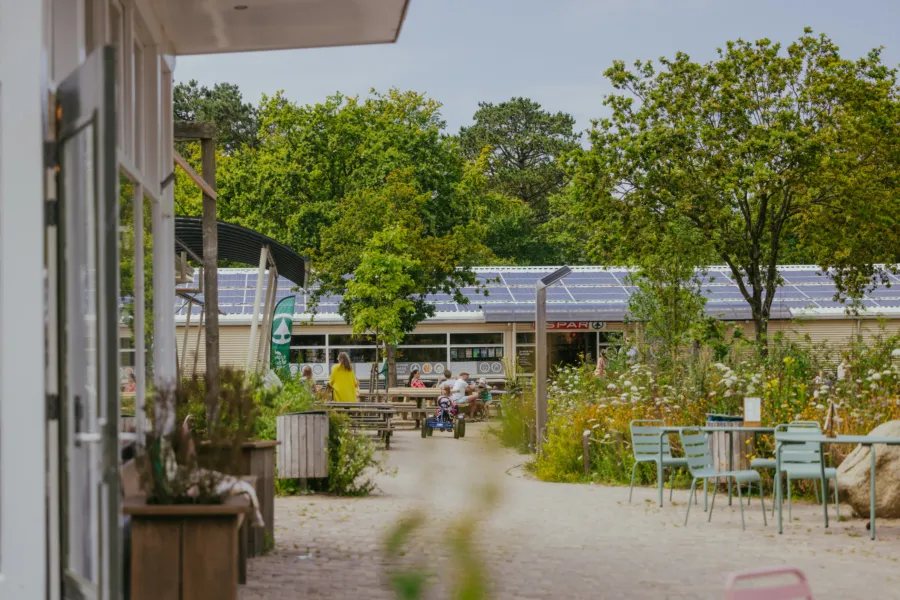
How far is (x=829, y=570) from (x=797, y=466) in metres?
2.17

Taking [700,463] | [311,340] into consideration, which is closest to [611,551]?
[700,463]

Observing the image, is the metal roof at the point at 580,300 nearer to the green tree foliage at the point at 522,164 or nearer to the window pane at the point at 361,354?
the window pane at the point at 361,354

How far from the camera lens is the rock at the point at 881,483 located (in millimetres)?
9633

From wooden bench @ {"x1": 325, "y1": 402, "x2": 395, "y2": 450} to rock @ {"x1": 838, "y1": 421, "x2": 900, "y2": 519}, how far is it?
307 inches

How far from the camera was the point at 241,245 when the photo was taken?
15.4m

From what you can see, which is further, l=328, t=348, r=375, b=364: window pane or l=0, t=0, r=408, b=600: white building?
l=328, t=348, r=375, b=364: window pane

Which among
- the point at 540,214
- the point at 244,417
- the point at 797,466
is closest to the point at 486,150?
the point at 540,214

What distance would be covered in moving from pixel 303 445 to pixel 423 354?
66.6 feet

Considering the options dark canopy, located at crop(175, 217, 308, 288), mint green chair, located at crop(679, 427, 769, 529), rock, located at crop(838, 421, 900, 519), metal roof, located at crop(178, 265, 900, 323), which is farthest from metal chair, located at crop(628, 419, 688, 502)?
metal roof, located at crop(178, 265, 900, 323)

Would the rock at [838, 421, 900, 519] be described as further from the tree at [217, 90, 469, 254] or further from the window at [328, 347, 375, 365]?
the window at [328, 347, 375, 365]

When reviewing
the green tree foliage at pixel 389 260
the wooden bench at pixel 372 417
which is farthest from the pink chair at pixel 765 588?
the green tree foliage at pixel 389 260

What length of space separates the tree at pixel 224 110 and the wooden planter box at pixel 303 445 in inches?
1523

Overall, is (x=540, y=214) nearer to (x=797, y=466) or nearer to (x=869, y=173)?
(x=869, y=173)

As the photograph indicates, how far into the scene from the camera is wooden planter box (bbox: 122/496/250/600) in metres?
4.70
